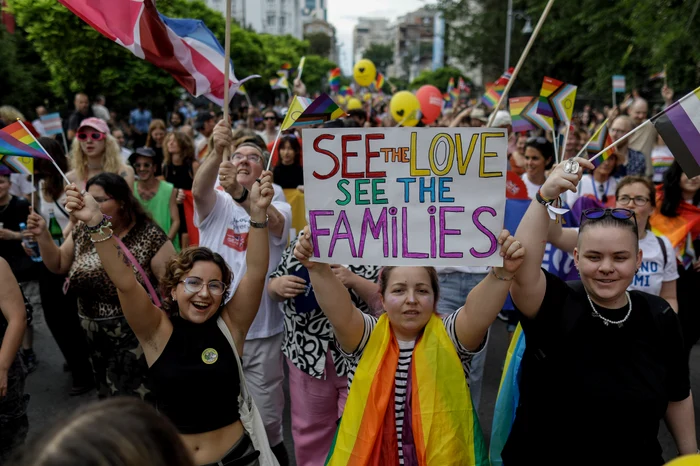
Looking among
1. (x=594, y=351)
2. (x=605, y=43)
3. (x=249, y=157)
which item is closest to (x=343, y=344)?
(x=594, y=351)

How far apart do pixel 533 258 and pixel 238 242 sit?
6.75ft

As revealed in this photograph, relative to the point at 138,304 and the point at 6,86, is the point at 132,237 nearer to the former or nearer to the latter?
the point at 138,304

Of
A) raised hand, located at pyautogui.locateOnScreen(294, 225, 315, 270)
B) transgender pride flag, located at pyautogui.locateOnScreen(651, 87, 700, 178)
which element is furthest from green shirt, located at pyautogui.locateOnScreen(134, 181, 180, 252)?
transgender pride flag, located at pyautogui.locateOnScreen(651, 87, 700, 178)

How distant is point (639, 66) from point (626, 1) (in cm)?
547

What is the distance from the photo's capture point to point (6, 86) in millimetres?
17625

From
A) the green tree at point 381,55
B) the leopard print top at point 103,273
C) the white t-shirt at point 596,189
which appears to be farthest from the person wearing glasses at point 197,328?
the green tree at point 381,55

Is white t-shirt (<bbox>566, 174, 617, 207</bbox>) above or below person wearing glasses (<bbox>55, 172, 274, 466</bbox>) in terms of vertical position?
above

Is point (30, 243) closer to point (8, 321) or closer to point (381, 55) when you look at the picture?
point (8, 321)

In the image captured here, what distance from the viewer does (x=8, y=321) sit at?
2.95 meters

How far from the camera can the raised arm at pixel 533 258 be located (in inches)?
84.8

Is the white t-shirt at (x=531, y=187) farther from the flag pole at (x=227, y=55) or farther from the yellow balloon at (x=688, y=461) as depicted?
the yellow balloon at (x=688, y=461)

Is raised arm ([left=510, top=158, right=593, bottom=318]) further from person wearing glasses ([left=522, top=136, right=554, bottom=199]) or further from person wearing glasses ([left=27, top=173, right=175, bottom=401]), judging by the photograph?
person wearing glasses ([left=522, top=136, right=554, bottom=199])

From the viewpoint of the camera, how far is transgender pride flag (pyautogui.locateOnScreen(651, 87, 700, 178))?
2.29 metres

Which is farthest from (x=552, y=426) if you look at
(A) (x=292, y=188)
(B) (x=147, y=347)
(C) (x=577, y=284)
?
(A) (x=292, y=188)
